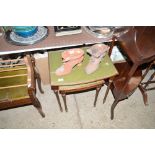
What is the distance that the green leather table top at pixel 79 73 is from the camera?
171 centimetres

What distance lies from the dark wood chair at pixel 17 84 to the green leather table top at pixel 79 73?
20cm

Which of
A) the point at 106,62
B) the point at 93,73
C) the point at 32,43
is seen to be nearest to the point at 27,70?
the point at 32,43

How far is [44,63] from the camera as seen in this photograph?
2.14m

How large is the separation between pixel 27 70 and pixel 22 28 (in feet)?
1.23

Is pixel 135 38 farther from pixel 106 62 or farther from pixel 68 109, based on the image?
pixel 68 109

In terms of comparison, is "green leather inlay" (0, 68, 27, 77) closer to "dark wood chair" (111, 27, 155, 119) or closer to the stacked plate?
the stacked plate

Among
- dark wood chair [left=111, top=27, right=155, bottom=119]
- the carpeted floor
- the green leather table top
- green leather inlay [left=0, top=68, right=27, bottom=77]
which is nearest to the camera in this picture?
dark wood chair [left=111, top=27, right=155, bottom=119]

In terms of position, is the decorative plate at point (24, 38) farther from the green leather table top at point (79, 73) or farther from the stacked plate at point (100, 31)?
the stacked plate at point (100, 31)

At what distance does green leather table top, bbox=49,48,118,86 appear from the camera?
5.62ft

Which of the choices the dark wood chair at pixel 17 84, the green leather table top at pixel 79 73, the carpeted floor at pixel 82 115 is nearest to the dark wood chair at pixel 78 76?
the green leather table top at pixel 79 73

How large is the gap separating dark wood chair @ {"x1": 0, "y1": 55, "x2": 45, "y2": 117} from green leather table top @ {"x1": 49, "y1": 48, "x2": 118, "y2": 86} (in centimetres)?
20

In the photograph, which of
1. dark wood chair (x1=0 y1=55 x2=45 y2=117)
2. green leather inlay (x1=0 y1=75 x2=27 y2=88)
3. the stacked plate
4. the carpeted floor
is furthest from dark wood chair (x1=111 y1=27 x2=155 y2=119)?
green leather inlay (x1=0 y1=75 x2=27 y2=88)

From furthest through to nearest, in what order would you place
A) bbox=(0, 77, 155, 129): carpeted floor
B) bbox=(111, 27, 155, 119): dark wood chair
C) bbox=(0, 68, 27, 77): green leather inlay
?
1. bbox=(0, 77, 155, 129): carpeted floor
2. bbox=(0, 68, 27, 77): green leather inlay
3. bbox=(111, 27, 155, 119): dark wood chair

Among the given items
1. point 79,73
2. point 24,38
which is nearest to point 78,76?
point 79,73
